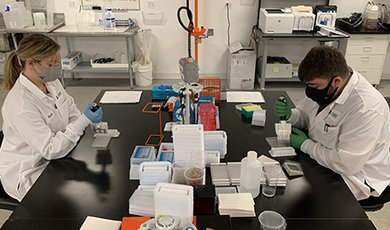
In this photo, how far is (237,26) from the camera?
4348 millimetres

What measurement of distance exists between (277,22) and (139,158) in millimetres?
2967

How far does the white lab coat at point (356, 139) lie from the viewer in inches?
58.4

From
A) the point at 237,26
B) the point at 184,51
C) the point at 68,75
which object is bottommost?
the point at 68,75

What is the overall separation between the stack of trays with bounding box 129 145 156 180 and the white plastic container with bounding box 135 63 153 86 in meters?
2.82

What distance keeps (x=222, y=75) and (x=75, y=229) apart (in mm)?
3704

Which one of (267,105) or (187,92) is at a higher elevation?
(187,92)

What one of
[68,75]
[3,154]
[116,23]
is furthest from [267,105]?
[68,75]

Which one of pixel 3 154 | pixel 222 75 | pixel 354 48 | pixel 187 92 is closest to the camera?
pixel 187 92

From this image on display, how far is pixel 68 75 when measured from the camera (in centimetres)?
468

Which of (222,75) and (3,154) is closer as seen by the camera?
(3,154)

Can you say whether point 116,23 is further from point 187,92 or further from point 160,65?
point 187,92

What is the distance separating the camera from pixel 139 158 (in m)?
1.44

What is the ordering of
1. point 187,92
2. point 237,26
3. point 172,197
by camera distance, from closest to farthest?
point 172,197 → point 187,92 → point 237,26

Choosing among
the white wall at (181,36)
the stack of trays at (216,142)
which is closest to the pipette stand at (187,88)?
the stack of trays at (216,142)
